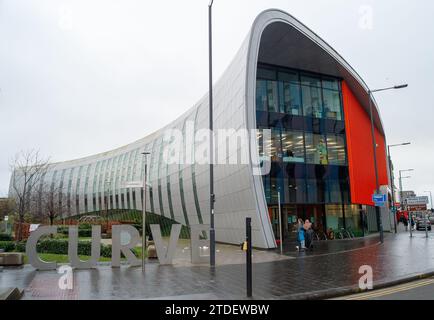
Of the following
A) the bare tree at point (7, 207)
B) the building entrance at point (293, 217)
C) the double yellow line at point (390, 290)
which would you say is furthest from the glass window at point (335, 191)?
the bare tree at point (7, 207)

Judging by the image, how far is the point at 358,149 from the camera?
3266cm

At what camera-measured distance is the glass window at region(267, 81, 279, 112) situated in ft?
89.3

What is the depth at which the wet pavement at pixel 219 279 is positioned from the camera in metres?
9.36

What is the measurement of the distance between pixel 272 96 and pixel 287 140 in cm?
345

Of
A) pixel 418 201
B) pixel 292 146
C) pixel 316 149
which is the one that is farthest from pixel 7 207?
pixel 418 201

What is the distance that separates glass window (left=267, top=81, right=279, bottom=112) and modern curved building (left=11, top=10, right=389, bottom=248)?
0.09 metres

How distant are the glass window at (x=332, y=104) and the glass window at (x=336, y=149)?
1.79 meters

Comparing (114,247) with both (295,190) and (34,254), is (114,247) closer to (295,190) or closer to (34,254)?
(34,254)

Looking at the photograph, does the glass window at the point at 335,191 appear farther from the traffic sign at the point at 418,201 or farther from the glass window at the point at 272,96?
the traffic sign at the point at 418,201

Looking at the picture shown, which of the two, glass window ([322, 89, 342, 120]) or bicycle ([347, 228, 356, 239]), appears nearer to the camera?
bicycle ([347, 228, 356, 239])

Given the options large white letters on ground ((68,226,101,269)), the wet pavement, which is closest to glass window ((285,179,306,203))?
the wet pavement

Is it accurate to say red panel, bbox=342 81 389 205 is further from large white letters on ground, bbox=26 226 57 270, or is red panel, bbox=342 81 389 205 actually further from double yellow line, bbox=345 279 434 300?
large white letters on ground, bbox=26 226 57 270
